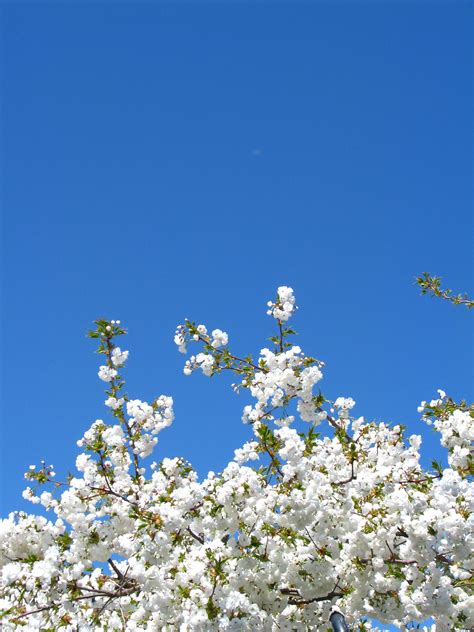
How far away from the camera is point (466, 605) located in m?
5.51

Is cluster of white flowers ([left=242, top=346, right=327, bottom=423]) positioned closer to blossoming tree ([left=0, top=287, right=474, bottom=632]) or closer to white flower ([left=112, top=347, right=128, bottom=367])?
blossoming tree ([left=0, top=287, right=474, bottom=632])

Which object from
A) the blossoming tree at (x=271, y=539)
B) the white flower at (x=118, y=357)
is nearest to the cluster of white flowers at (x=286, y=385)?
the blossoming tree at (x=271, y=539)

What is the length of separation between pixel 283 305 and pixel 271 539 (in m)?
3.06

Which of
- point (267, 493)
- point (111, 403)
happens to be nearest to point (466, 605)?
point (267, 493)

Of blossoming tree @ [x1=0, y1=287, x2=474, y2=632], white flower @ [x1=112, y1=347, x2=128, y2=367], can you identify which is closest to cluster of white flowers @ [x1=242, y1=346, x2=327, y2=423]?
blossoming tree @ [x1=0, y1=287, x2=474, y2=632]

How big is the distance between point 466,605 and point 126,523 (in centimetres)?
371

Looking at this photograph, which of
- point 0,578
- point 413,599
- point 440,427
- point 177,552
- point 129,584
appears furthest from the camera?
point 0,578

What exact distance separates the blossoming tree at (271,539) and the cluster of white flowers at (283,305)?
609 millimetres

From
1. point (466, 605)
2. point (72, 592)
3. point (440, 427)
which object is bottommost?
point (466, 605)

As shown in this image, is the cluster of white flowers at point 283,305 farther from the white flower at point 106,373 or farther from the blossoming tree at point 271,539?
the white flower at point 106,373

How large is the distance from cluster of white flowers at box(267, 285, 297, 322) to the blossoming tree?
61 centimetres

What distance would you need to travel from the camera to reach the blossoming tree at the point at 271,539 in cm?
534

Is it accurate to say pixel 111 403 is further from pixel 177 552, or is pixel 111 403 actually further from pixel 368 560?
pixel 368 560

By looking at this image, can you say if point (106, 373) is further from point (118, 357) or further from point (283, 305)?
point (283, 305)
